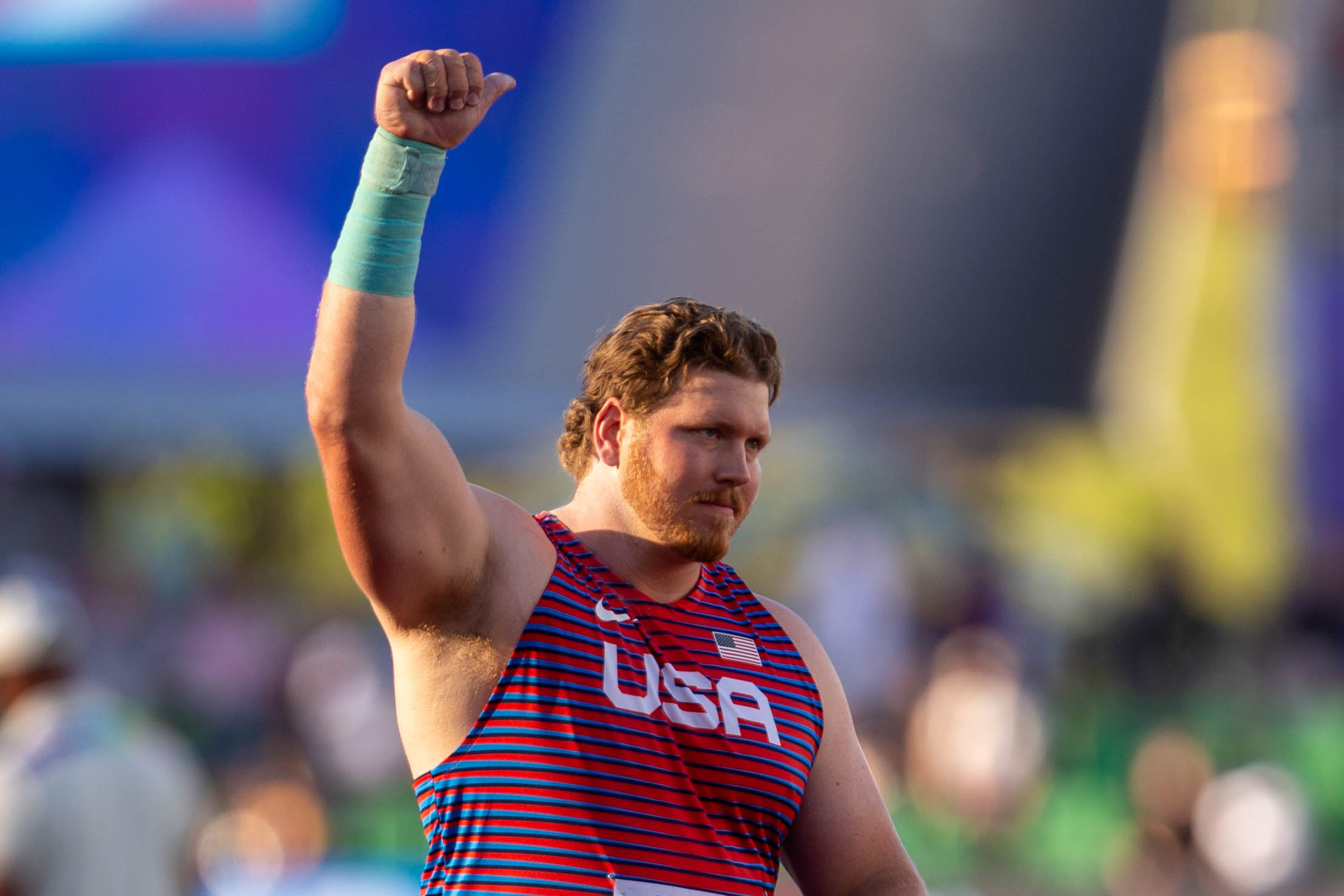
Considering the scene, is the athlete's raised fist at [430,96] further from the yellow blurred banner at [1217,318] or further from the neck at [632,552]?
the yellow blurred banner at [1217,318]

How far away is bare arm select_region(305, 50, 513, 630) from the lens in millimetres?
2418

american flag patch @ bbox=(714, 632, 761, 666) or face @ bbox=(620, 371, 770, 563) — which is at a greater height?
face @ bbox=(620, 371, 770, 563)

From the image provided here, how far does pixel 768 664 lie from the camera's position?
2955 millimetres

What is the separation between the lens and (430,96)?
2.49 m

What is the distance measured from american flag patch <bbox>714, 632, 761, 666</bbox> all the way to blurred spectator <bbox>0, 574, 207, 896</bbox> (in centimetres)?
296

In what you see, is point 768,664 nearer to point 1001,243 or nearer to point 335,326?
point 335,326

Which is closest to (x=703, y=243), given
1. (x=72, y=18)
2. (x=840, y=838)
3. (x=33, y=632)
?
(x=72, y=18)

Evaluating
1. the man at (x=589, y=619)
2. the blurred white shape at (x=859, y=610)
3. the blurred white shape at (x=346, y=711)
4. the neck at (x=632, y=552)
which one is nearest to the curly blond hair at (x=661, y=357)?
the man at (x=589, y=619)

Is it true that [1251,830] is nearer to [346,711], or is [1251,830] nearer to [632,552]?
[346,711]

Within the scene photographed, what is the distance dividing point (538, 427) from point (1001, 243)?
5.34 meters

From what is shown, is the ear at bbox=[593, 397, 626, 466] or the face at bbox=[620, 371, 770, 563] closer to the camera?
the face at bbox=[620, 371, 770, 563]

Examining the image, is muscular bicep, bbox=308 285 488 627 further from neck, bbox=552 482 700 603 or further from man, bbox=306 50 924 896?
neck, bbox=552 482 700 603

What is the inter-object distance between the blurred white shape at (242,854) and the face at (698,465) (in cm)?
778

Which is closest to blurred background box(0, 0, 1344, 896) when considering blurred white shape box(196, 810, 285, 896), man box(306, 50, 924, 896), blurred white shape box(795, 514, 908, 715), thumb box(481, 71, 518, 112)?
blurred white shape box(795, 514, 908, 715)
